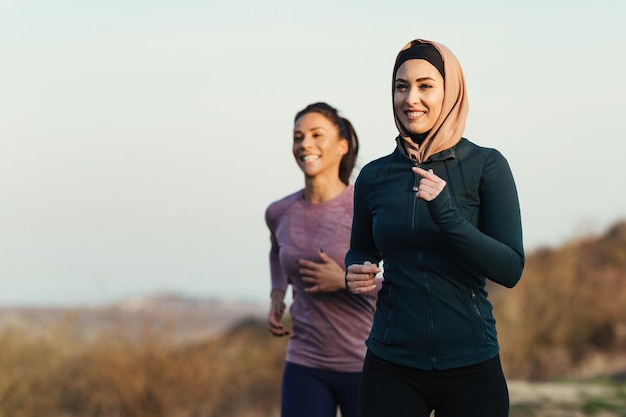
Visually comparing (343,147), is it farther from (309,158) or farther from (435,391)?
(435,391)

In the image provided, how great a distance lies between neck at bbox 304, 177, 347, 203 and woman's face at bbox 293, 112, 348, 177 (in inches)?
1.5

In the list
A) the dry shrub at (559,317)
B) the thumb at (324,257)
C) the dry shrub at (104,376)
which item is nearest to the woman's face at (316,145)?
the thumb at (324,257)

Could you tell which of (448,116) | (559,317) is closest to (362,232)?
(448,116)

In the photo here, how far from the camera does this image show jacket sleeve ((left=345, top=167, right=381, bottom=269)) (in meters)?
3.69

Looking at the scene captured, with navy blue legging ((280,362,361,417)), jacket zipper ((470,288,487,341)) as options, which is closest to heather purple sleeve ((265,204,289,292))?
navy blue legging ((280,362,361,417))

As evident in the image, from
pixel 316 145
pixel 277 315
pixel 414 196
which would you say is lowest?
pixel 277 315

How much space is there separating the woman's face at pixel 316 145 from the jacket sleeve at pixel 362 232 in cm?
153

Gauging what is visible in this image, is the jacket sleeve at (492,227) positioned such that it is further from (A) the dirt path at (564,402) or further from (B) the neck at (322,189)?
(A) the dirt path at (564,402)

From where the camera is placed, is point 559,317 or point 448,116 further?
point 559,317

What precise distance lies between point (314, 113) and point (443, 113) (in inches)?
80.5

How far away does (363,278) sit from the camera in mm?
3498

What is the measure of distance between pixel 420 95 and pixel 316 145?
191 cm

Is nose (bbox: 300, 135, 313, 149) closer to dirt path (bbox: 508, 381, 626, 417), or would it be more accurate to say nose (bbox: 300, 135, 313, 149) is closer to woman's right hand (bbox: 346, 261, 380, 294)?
woman's right hand (bbox: 346, 261, 380, 294)

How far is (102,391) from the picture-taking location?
13.0m
